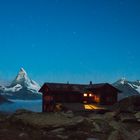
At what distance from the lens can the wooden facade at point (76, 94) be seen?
67.3 metres

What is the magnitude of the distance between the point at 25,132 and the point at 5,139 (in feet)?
7.50

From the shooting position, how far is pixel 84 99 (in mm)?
69125

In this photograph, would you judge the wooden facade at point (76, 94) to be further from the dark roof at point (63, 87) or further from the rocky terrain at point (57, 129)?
the rocky terrain at point (57, 129)

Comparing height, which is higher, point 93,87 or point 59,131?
point 93,87

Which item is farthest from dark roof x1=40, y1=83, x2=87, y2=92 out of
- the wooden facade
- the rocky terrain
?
the rocky terrain

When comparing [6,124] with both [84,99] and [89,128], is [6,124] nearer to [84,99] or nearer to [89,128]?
[89,128]

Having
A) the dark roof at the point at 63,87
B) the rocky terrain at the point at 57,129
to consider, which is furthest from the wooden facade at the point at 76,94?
the rocky terrain at the point at 57,129

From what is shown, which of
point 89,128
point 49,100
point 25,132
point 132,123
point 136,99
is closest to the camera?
point 25,132

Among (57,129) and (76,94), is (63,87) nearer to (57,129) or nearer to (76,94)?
(76,94)

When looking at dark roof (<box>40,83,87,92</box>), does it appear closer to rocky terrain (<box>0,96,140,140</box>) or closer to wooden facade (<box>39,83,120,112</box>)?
wooden facade (<box>39,83,120,112</box>)

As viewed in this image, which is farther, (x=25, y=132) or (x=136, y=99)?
(x=136, y=99)

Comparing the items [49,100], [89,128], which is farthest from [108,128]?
[49,100]

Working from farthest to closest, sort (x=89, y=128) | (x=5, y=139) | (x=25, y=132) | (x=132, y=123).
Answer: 1. (x=132, y=123)
2. (x=89, y=128)
3. (x=25, y=132)
4. (x=5, y=139)

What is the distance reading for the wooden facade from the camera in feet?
221
